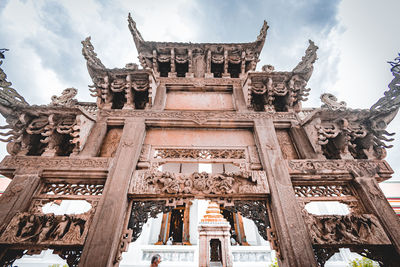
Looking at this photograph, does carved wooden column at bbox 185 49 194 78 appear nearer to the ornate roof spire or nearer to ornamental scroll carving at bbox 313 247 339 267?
the ornate roof spire

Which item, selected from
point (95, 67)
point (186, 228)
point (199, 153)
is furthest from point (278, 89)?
point (186, 228)

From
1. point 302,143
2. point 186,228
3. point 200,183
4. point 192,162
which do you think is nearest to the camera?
point 200,183

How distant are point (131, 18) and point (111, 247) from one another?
6457mm

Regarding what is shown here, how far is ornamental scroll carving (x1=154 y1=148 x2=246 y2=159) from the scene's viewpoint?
3.79 metres

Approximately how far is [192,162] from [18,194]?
313cm

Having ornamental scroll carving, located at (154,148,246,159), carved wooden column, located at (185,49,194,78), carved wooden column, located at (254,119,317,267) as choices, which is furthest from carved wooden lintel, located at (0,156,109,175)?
carved wooden column, located at (185,49,194,78)

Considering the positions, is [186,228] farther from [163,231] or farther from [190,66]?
[190,66]

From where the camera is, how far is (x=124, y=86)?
4648 millimetres

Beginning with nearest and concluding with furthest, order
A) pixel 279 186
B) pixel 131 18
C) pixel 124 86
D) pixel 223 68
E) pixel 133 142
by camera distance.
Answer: pixel 279 186, pixel 133 142, pixel 124 86, pixel 131 18, pixel 223 68

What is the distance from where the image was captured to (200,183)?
3.22 m

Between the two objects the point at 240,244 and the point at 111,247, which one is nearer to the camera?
the point at 111,247

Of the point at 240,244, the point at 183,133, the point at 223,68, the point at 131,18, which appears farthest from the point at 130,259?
the point at 131,18

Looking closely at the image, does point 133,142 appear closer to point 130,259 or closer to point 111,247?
point 111,247

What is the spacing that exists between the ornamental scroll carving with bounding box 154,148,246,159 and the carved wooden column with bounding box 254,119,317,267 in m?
0.53
